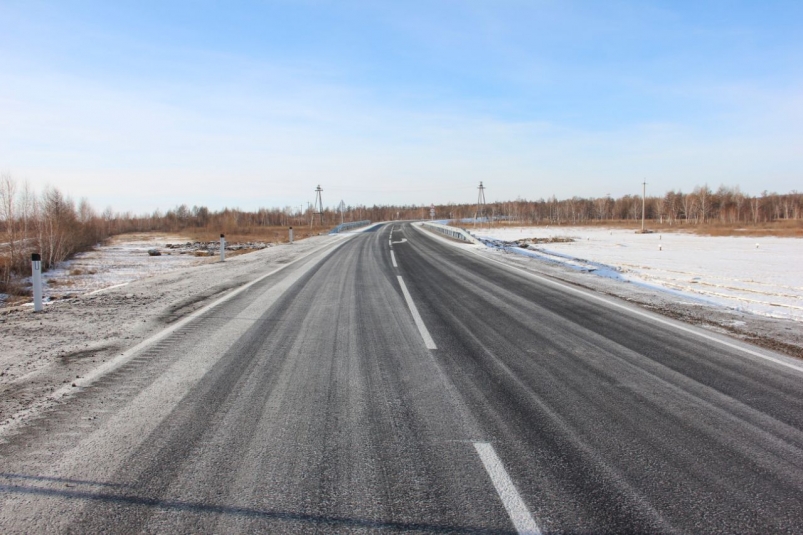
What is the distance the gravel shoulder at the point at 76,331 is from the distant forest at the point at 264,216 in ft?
23.8

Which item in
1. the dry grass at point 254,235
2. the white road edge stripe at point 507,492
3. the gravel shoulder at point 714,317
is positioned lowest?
the white road edge stripe at point 507,492

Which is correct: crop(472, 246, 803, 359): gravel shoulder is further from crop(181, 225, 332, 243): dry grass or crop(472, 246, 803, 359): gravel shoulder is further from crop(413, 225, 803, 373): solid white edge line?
crop(181, 225, 332, 243): dry grass

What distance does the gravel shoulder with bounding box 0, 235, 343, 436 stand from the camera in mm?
4395

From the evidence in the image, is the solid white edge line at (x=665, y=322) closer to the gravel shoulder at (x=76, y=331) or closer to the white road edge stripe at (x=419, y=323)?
the white road edge stripe at (x=419, y=323)

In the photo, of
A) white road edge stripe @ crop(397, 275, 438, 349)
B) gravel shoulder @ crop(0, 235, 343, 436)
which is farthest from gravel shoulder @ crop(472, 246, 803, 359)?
gravel shoulder @ crop(0, 235, 343, 436)

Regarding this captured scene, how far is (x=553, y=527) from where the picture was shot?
2.34m

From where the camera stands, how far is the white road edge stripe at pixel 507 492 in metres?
2.34

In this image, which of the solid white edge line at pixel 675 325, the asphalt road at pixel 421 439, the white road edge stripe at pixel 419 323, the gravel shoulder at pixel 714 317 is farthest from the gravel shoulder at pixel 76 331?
the gravel shoulder at pixel 714 317

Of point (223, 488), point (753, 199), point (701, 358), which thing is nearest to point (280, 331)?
point (223, 488)

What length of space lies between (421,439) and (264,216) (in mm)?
151874

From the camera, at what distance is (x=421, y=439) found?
3.30 metres

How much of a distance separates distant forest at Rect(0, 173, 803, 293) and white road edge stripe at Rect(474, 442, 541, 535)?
54.6 feet

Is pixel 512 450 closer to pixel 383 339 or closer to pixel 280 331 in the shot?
pixel 383 339

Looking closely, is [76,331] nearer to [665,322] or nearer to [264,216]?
[665,322]
